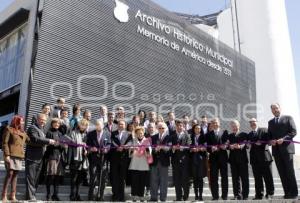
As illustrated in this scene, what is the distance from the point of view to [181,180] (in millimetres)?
6676

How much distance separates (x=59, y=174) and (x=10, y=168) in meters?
0.86

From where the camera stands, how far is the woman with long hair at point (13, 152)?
5.46m

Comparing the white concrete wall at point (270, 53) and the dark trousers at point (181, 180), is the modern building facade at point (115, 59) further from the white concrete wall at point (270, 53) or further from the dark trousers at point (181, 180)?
the white concrete wall at point (270, 53)

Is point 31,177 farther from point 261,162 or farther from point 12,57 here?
point 12,57

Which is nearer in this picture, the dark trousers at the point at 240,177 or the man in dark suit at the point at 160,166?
the man in dark suit at the point at 160,166

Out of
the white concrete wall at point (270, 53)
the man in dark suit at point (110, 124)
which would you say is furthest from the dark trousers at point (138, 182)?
the white concrete wall at point (270, 53)

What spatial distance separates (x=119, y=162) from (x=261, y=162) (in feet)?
8.63

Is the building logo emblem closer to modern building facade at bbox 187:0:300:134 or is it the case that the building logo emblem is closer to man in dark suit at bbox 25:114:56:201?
man in dark suit at bbox 25:114:56:201

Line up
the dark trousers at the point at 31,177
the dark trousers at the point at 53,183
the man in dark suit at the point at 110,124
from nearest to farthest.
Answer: the dark trousers at the point at 31,177
the dark trousers at the point at 53,183
the man in dark suit at the point at 110,124

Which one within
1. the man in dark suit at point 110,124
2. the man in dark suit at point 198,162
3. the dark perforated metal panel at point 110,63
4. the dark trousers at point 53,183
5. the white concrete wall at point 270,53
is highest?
the white concrete wall at point 270,53

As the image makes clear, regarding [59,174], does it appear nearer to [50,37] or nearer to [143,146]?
[143,146]

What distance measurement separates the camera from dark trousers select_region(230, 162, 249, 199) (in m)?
6.77

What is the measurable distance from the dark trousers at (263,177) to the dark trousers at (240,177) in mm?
183

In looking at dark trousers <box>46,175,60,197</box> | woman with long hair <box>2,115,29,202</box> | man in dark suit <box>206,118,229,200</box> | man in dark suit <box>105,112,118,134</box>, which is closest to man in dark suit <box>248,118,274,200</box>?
man in dark suit <box>206,118,229,200</box>
